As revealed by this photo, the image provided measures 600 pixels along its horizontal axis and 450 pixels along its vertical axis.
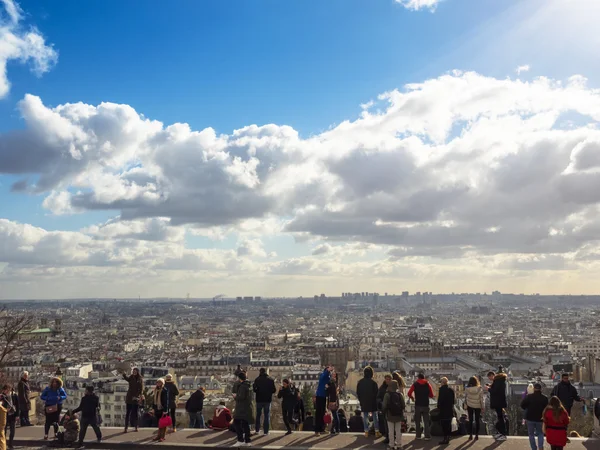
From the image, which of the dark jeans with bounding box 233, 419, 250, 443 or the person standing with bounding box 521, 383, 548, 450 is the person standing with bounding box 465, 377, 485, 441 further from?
the dark jeans with bounding box 233, 419, 250, 443

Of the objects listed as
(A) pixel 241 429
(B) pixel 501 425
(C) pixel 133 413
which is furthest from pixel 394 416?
(C) pixel 133 413

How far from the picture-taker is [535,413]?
12141 mm

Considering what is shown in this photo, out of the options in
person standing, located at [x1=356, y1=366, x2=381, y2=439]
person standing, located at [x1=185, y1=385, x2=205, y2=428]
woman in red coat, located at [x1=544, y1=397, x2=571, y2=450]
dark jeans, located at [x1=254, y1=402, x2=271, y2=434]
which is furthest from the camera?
person standing, located at [x1=185, y1=385, x2=205, y2=428]

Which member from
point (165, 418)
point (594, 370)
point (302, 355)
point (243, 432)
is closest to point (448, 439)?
point (243, 432)

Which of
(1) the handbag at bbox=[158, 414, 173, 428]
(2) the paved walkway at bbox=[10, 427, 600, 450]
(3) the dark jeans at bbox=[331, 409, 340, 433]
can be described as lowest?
(2) the paved walkway at bbox=[10, 427, 600, 450]

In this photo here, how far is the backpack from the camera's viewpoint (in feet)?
41.4

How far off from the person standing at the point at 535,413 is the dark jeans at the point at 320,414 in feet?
14.6

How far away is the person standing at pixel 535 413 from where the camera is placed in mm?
12125

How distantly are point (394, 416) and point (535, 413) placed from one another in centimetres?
270

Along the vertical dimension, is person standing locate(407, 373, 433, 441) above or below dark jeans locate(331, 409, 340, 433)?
above

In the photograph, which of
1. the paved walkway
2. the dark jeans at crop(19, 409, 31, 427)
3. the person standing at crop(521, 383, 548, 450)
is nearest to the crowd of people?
the person standing at crop(521, 383, 548, 450)

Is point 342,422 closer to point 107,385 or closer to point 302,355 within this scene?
point 107,385

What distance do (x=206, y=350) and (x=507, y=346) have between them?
5707cm

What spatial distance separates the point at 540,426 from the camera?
12.1 meters
